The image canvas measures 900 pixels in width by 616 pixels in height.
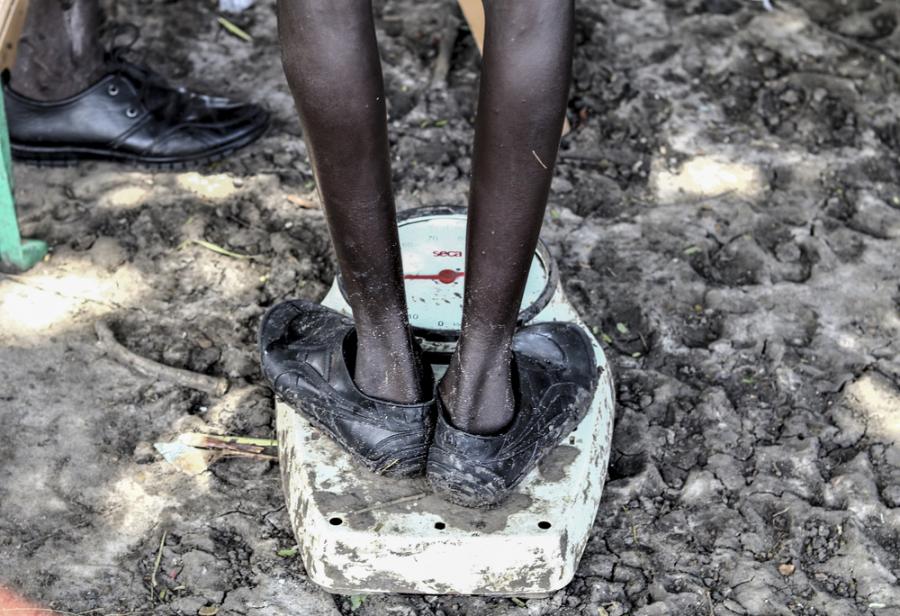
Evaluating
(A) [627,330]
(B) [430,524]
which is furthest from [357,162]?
(A) [627,330]

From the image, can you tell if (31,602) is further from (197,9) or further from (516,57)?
(197,9)

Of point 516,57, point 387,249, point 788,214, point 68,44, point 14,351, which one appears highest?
point 516,57

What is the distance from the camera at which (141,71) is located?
2.95 metres

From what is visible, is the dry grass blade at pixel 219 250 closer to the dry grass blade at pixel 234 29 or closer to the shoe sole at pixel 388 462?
the shoe sole at pixel 388 462

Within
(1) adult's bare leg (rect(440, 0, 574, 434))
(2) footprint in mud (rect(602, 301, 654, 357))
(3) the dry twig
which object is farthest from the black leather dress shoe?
(1) adult's bare leg (rect(440, 0, 574, 434))

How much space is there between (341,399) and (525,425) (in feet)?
1.05

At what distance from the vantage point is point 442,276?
7.50ft

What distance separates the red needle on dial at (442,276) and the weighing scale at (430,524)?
0.43 metres

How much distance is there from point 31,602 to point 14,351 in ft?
2.12

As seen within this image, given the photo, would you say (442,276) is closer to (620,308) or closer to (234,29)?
(620,308)

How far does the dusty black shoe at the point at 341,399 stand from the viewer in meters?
1.83

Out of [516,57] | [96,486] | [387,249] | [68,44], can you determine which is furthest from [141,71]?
[516,57]

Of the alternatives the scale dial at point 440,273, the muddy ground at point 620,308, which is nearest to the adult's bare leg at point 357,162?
the scale dial at point 440,273

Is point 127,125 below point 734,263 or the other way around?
the other way around
